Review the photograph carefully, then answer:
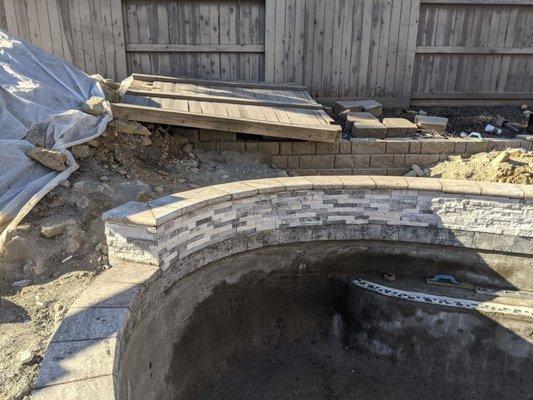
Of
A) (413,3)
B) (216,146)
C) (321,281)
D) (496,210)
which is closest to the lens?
(496,210)

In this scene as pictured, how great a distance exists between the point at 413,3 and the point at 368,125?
2.19 m

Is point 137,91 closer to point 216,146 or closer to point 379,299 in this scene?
point 216,146

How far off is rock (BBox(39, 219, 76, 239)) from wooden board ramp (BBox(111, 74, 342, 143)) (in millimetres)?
1745

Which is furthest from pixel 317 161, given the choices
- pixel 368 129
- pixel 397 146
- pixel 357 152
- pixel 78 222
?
pixel 78 222

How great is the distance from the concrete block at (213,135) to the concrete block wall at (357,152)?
24 mm

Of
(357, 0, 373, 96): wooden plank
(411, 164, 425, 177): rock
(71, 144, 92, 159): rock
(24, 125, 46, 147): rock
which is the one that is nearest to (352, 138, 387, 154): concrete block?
(411, 164, 425, 177): rock

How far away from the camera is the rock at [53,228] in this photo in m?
3.75

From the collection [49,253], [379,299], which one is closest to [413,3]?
[379,299]

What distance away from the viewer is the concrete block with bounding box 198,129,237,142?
568 centimetres

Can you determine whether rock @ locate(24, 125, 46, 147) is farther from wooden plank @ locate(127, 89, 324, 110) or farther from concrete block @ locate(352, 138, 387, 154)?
concrete block @ locate(352, 138, 387, 154)

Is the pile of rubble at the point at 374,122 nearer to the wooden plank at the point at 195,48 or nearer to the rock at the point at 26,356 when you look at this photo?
the wooden plank at the point at 195,48

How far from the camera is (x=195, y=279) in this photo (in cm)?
411

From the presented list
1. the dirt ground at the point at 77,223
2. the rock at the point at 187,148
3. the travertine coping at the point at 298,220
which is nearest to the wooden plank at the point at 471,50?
the dirt ground at the point at 77,223

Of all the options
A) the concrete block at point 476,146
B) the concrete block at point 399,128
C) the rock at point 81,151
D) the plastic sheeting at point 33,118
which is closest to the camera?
the plastic sheeting at point 33,118
